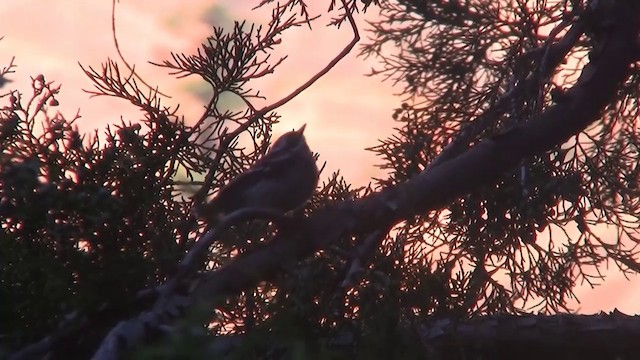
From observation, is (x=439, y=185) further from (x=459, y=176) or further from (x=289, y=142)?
(x=289, y=142)

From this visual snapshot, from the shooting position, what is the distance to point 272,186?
5.13m

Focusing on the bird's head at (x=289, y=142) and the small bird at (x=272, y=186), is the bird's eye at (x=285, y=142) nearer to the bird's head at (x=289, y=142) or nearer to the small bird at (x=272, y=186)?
the bird's head at (x=289, y=142)

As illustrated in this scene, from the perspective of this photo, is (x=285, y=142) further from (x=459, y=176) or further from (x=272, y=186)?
(x=459, y=176)

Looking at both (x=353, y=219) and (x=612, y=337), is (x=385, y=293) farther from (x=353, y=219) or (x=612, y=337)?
(x=612, y=337)

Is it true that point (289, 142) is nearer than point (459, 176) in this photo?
No

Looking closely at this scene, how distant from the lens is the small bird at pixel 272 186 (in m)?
5.05

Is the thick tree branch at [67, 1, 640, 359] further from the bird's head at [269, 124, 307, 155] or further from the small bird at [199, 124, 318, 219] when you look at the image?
the bird's head at [269, 124, 307, 155]

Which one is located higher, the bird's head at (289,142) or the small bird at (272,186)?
the bird's head at (289,142)

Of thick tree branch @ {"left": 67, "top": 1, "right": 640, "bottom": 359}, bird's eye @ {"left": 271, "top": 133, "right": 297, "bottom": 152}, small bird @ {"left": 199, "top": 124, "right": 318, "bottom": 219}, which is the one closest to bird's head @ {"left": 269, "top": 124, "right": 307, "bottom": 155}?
bird's eye @ {"left": 271, "top": 133, "right": 297, "bottom": 152}

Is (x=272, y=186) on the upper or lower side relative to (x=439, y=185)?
upper

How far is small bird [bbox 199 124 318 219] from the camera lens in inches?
199

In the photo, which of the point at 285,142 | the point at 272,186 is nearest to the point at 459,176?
the point at 272,186

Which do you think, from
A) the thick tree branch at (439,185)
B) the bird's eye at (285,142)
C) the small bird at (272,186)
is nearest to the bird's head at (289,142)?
the bird's eye at (285,142)

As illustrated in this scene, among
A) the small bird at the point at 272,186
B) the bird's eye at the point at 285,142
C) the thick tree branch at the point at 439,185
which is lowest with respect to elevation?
the thick tree branch at the point at 439,185
